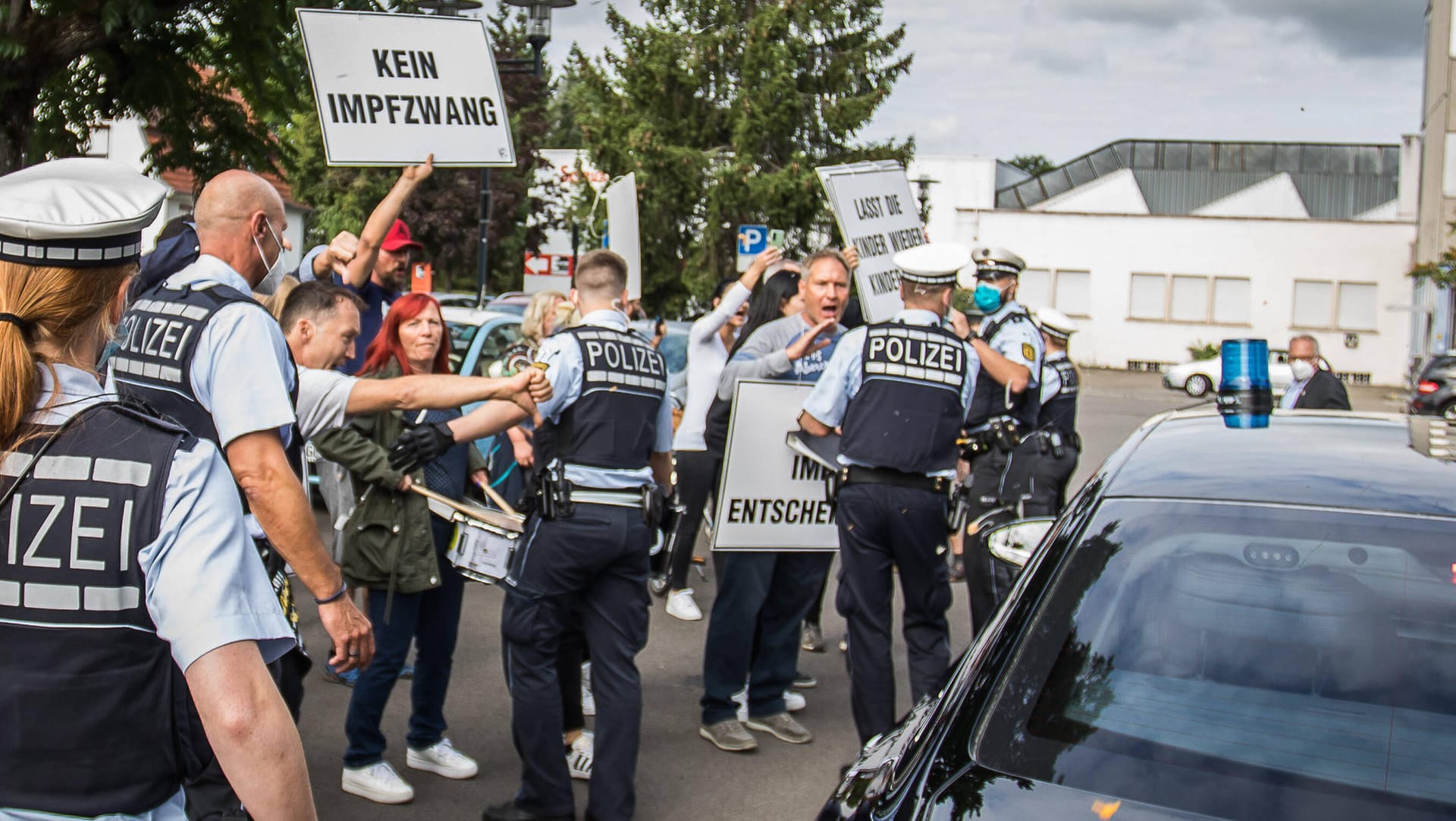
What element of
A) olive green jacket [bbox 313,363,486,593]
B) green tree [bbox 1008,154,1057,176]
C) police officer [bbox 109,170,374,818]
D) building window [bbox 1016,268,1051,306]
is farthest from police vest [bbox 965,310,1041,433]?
green tree [bbox 1008,154,1057,176]

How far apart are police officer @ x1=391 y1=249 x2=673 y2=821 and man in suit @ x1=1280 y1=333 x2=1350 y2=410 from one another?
6246mm

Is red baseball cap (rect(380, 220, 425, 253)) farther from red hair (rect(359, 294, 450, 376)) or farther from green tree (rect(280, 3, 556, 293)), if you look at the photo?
green tree (rect(280, 3, 556, 293))

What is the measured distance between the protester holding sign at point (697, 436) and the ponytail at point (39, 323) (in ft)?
17.6

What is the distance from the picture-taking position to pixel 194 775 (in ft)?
6.03

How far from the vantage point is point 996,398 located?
6.76 metres

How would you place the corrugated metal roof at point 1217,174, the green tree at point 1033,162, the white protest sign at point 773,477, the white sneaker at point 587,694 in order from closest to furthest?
the white protest sign at point 773,477 → the white sneaker at point 587,694 → the corrugated metal roof at point 1217,174 → the green tree at point 1033,162

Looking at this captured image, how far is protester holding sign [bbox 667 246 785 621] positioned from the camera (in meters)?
7.41

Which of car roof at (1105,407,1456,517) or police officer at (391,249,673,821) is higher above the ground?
car roof at (1105,407,1456,517)

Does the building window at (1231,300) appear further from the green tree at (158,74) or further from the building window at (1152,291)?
the green tree at (158,74)

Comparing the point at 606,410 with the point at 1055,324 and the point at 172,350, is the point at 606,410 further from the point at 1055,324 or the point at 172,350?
the point at 1055,324

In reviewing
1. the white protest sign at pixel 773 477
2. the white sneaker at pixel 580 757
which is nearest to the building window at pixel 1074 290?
the white protest sign at pixel 773 477

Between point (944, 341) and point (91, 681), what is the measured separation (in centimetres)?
381

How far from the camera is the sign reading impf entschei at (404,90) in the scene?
16.6 ft

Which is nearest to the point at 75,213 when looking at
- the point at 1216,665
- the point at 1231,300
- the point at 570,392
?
the point at 1216,665
